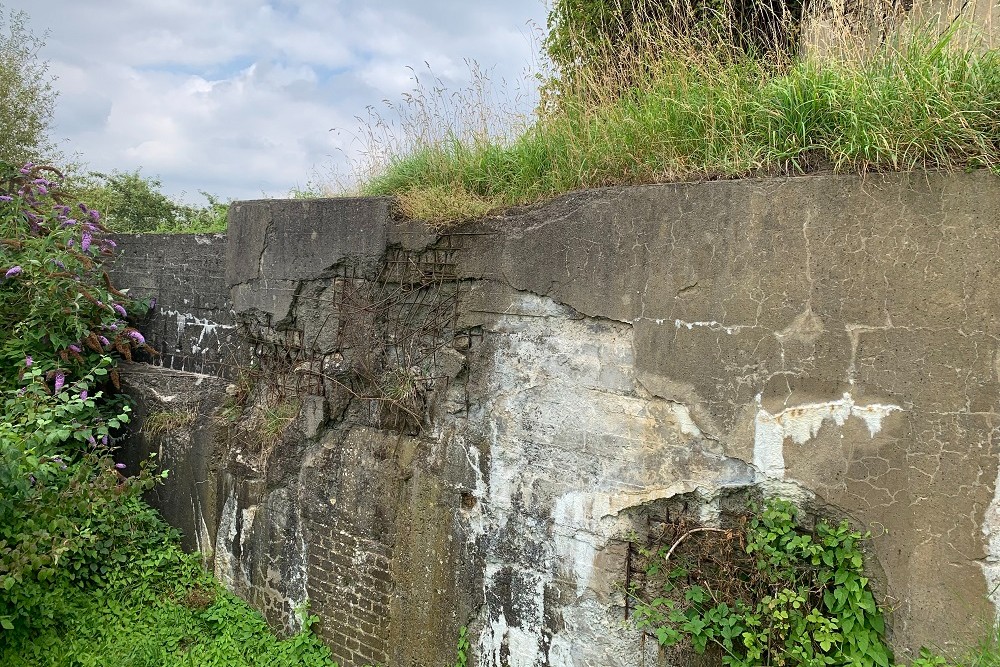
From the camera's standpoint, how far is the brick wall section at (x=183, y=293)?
17.4ft

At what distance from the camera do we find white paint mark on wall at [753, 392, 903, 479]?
2.49m

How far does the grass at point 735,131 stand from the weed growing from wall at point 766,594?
1.53 metres

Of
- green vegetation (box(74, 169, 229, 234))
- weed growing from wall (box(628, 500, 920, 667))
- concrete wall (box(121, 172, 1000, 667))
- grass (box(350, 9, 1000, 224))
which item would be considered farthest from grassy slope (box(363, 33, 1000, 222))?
green vegetation (box(74, 169, 229, 234))

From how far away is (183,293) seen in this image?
5621mm

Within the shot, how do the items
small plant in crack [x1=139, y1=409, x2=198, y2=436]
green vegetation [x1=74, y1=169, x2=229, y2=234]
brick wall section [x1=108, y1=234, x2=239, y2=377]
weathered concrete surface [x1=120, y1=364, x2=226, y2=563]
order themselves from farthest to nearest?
green vegetation [x1=74, y1=169, x2=229, y2=234]
brick wall section [x1=108, y1=234, x2=239, y2=377]
small plant in crack [x1=139, y1=409, x2=198, y2=436]
weathered concrete surface [x1=120, y1=364, x2=226, y2=563]

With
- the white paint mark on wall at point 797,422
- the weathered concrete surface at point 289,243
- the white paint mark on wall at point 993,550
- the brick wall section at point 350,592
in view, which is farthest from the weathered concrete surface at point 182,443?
the white paint mark on wall at point 993,550

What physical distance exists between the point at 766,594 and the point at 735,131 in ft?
6.97

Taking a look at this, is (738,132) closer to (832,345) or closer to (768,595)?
(832,345)

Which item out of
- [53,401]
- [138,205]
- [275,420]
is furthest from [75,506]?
[138,205]

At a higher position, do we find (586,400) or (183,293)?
(183,293)

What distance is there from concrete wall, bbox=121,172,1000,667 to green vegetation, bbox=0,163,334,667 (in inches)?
14.8

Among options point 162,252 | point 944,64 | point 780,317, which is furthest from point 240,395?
point 944,64

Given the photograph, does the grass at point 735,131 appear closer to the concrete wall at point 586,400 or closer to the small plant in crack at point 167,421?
the concrete wall at point 586,400

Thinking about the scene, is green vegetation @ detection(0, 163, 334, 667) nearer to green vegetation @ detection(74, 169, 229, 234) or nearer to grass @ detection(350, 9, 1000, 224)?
grass @ detection(350, 9, 1000, 224)
